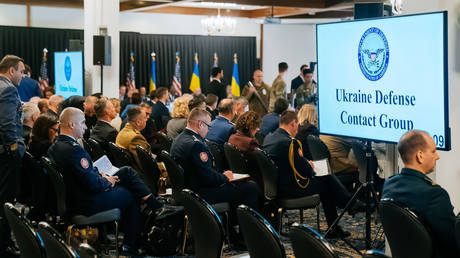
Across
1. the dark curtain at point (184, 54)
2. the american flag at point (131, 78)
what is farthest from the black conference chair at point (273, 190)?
the dark curtain at point (184, 54)

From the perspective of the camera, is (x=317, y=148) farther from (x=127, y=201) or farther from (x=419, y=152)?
(x=419, y=152)

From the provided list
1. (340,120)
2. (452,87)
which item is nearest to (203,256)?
(340,120)

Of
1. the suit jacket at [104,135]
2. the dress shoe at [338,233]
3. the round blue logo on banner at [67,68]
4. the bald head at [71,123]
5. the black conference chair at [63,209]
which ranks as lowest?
the dress shoe at [338,233]

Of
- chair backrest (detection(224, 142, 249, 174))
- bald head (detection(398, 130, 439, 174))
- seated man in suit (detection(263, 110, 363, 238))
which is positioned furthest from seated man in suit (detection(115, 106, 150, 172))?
bald head (detection(398, 130, 439, 174))

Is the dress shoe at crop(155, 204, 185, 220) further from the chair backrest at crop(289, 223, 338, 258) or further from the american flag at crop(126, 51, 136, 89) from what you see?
the american flag at crop(126, 51, 136, 89)

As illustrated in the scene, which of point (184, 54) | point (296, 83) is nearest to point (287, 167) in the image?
point (296, 83)

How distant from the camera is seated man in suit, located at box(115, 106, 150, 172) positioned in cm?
547

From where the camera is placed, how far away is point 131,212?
483 cm

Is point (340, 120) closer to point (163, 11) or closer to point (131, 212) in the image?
point (131, 212)

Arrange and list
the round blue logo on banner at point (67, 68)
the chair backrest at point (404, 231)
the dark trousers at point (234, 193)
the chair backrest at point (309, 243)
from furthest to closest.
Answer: the round blue logo on banner at point (67, 68) < the dark trousers at point (234, 193) < the chair backrest at point (404, 231) < the chair backrest at point (309, 243)

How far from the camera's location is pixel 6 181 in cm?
468

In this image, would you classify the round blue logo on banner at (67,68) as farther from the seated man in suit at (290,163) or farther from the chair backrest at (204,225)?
the chair backrest at (204,225)

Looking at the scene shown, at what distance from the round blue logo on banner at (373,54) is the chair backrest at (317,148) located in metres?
2.04

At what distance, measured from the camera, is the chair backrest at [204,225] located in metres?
3.03
